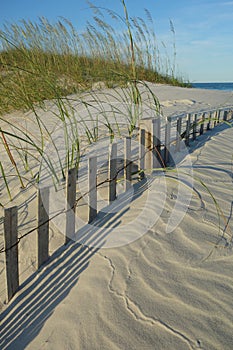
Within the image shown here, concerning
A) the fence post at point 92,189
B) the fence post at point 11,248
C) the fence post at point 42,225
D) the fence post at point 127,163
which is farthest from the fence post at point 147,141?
the fence post at point 11,248

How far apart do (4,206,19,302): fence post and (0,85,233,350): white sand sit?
7 cm

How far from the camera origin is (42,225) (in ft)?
6.38

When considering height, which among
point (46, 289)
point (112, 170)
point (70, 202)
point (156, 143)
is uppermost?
point (156, 143)

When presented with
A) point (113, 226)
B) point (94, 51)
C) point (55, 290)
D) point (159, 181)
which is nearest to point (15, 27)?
point (94, 51)

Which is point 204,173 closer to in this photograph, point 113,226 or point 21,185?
point 113,226

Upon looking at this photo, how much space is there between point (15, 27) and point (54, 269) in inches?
213

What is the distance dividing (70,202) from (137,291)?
0.73m

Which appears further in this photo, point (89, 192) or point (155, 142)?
point (155, 142)

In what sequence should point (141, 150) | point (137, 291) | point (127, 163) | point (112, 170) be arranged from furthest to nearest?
point (141, 150)
point (127, 163)
point (112, 170)
point (137, 291)

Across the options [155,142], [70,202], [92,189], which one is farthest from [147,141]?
[70,202]

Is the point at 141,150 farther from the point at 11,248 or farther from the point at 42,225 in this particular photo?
the point at 11,248

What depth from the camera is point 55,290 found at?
1.83 meters

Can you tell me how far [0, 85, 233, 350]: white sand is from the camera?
4.89 feet

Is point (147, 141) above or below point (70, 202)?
above
